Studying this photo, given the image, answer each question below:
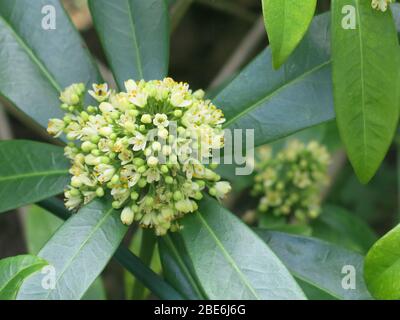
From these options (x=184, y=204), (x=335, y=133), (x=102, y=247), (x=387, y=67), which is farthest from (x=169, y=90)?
(x=335, y=133)

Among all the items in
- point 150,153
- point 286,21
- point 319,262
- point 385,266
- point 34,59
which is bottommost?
point 319,262

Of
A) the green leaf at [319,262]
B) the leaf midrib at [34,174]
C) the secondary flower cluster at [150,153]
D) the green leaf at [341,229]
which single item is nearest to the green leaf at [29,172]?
the leaf midrib at [34,174]

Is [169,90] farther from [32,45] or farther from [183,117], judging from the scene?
[32,45]

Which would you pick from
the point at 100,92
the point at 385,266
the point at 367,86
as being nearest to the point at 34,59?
the point at 100,92

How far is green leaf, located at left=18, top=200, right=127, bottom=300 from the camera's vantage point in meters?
1.27

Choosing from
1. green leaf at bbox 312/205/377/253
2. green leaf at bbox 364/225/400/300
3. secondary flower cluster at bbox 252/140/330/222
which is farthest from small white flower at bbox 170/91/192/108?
green leaf at bbox 312/205/377/253

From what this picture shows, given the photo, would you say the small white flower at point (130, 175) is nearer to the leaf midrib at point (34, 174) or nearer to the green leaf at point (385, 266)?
the leaf midrib at point (34, 174)

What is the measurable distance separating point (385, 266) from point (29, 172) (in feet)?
2.58

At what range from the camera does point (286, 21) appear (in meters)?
1.33

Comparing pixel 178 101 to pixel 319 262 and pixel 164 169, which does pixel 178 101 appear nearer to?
pixel 164 169

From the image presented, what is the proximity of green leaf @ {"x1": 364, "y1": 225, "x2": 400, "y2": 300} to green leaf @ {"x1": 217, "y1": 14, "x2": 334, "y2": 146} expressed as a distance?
317 mm

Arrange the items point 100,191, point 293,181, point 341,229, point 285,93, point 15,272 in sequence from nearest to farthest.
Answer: point 15,272 → point 100,191 → point 285,93 → point 293,181 → point 341,229

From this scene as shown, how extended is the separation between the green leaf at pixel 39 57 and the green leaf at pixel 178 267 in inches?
15.2

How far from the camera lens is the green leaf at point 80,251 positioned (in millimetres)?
1269
